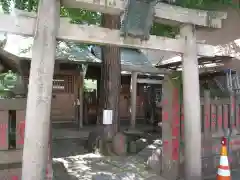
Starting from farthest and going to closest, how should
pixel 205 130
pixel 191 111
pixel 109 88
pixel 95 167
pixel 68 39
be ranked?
pixel 109 88
pixel 95 167
pixel 205 130
pixel 191 111
pixel 68 39

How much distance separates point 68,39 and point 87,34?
0.89 feet

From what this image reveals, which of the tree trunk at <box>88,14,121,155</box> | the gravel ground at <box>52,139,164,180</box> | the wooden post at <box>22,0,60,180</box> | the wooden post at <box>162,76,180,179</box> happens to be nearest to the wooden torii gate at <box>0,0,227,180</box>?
the wooden post at <box>22,0,60,180</box>

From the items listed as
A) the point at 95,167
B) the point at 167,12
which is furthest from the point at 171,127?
the point at 167,12

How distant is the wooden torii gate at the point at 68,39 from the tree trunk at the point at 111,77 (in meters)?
3.16

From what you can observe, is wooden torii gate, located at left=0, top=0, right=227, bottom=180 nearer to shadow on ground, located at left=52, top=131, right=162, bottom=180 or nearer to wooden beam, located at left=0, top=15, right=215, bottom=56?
wooden beam, located at left=0, top=15, right=215, bottom=56

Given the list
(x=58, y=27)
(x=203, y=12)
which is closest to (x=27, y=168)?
(x=58, y=27)

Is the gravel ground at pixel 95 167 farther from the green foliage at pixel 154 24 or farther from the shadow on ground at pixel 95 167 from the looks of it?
the green foliage at pixel 154 24

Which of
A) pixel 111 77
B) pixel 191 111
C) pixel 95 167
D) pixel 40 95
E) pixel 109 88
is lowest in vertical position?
pixel 95 167

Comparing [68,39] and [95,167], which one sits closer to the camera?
[68,39]

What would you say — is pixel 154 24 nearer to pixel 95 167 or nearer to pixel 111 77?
pixel 111 77

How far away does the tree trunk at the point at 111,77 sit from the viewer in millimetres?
6836

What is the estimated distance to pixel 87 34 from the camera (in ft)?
10.9

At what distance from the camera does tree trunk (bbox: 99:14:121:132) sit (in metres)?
6.84

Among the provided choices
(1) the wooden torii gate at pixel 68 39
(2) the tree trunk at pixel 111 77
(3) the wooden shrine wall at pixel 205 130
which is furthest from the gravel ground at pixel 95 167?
(1) the wooden torii gate at pixel 68 39
